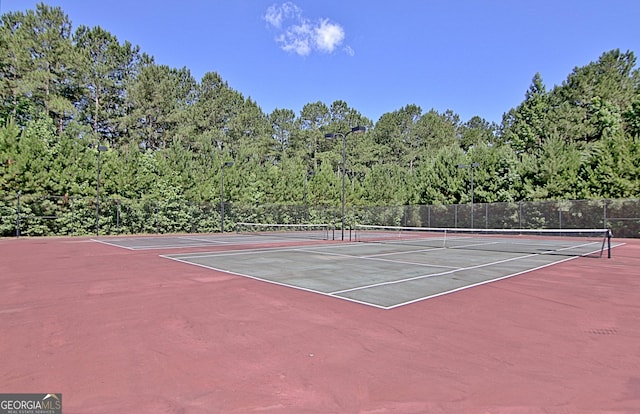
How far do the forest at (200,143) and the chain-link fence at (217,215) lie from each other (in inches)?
11.6

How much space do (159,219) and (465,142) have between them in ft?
204

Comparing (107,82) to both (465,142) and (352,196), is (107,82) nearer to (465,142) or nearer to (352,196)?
(352,196)

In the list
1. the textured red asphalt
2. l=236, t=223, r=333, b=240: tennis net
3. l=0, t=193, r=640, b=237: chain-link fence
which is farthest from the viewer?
l=236, t=223, r=333, b=240: tennis net

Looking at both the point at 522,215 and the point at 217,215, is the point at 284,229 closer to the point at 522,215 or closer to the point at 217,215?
the point at 217,215

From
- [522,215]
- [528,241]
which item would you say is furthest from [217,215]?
[522,215]

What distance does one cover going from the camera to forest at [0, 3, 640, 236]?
30.0 meters

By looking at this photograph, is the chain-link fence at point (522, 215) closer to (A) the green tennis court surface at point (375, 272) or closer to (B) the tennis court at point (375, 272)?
(A) the green tennis court surface at point (375, 272)

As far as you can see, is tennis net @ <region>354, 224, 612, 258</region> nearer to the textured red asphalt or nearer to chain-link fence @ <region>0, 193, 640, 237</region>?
chain-link fence @ <region>0, 193, 640, 237</region>

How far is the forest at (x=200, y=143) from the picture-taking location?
98.5 feet

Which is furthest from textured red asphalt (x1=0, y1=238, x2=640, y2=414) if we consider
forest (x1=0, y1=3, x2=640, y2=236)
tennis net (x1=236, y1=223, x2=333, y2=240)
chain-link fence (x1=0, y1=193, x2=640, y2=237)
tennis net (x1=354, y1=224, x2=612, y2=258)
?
tennis net (x1=236, y1=223, x2=333, y2=240)

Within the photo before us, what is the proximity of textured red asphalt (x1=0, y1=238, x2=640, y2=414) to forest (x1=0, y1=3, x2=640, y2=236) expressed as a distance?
23.3 m

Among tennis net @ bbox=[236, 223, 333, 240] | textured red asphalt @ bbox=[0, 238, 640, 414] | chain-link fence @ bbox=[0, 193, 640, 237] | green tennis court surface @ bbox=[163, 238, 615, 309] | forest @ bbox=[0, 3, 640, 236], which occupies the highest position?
forest @ bbox=[0, 3, 640, 236]

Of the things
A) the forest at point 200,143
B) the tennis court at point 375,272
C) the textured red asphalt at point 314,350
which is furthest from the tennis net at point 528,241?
the textured red asphalt at point 314,350

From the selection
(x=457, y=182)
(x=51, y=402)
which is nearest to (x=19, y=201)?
(x=51, y=402)
